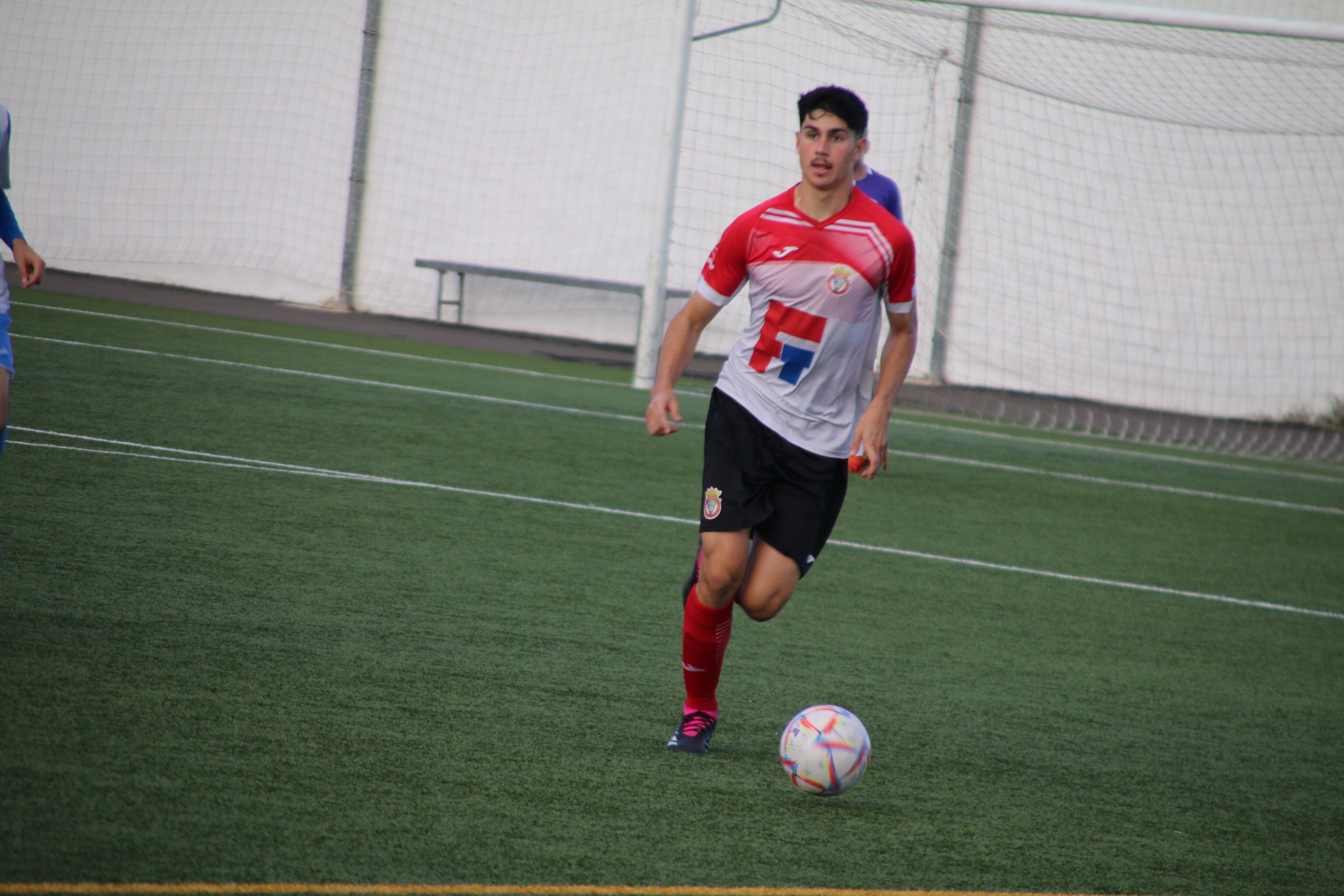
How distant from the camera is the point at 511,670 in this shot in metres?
3.81

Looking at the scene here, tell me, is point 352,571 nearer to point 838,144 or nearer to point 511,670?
point 511,670

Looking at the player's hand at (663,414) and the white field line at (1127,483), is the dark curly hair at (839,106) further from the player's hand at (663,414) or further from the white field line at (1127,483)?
the white field line at (1127,483)

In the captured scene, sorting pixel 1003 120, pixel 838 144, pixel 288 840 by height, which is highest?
pixel 1003 120

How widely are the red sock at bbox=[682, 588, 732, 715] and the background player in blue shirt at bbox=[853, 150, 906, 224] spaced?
2561mm

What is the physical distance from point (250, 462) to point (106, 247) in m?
11.4

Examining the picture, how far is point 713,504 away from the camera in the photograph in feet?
11.4

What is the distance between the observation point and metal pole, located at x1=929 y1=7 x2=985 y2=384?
1392 cm

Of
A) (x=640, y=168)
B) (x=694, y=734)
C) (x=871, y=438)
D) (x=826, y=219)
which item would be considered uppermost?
(x=640, y=168)

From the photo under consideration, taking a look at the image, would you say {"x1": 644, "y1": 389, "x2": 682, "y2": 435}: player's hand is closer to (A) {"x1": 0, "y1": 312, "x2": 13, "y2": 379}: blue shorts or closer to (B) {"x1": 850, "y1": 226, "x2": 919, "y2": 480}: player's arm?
(B) {"x1": 850, "y1": 226, "x2": 919, "y2": 480}: player's arm

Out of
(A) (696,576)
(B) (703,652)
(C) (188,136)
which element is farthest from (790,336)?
(C) (188,136)

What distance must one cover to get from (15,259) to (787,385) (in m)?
2.36

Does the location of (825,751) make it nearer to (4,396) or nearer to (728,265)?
(728,265)

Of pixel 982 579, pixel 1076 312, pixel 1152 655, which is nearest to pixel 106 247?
pixel 1076 312

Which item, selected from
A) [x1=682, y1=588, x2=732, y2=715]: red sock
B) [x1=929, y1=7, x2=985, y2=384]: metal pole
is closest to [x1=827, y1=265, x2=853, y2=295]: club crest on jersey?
[x1=682, y1=588, x2=732, y2=715]: red sock
